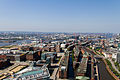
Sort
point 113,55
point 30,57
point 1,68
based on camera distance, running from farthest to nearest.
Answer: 1. point 113,55
2. point 30,57
3. point 1,68

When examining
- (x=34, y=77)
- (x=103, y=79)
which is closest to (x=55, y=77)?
(x=34, y=77)

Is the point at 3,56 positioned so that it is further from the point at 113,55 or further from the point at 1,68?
the point at 113,55

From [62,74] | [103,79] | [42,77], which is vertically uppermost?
[42,77]

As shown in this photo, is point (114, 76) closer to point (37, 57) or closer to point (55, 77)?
point (55, 77)

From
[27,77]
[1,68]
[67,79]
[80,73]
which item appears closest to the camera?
[27,77]

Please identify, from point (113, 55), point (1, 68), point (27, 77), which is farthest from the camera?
point (113, 55)

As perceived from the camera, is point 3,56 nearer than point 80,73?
No

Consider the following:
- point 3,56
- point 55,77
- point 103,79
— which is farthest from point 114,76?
point 3,56

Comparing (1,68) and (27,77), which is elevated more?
(27,77)

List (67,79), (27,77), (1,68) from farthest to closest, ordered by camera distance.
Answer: (1,68) < (67,79) < (27,77)
